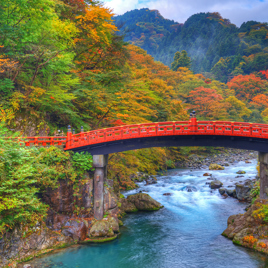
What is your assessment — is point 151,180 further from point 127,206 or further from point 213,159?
point 213,159

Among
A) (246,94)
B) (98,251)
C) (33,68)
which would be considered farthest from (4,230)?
(246,94)

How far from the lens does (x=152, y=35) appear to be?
570 feet

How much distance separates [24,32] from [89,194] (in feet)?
41.5

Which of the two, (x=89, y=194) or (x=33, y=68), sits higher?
(x=33, y=68)

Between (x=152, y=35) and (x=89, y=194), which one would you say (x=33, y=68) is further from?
(x=152, y=35)

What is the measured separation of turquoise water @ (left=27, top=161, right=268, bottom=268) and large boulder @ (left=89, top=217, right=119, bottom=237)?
717 mm

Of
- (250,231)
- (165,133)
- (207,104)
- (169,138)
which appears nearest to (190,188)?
(169,138)

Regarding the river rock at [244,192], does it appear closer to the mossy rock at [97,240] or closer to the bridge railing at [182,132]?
the bridge railing at [182,132]

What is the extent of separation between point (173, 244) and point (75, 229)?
21.9 feet

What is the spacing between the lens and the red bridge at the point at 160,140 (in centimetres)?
1864

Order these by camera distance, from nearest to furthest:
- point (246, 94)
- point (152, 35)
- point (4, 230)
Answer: point (4, 230) → point (246, 94) → point (152, 35)

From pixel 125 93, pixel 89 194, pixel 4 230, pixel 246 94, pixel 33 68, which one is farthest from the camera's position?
pixel 246 94

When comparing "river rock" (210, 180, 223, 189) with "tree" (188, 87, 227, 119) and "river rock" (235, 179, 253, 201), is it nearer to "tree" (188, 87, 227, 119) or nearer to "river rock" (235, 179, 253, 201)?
"river rock" (235, 179, 253, 201)

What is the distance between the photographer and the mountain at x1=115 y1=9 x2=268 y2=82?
9300 centimetres
